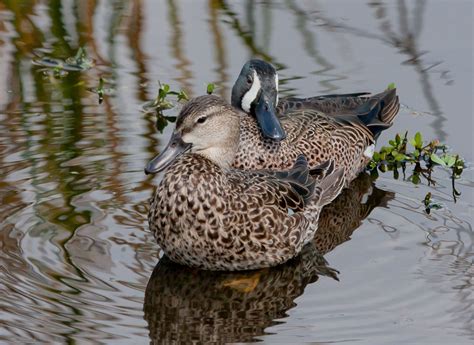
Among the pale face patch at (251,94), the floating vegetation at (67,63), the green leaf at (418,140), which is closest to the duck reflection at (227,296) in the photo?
the green leaf at (418,140)

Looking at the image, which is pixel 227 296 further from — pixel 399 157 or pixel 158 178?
pixel 399 157

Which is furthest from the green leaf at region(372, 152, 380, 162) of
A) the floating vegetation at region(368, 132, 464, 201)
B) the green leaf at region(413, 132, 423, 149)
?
the green leaf at region(413, 132, 423, 149)

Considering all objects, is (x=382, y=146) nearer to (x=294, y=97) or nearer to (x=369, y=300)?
(x=294, y=97)

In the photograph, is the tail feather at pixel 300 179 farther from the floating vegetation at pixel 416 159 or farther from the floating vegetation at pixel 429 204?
the floating vegetation at pixel 416 159

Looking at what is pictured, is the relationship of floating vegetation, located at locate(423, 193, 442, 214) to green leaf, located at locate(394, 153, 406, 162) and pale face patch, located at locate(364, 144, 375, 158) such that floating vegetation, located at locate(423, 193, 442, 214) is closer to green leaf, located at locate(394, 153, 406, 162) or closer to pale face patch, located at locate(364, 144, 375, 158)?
green leaf, located at locate(394, 153, 406, 162)

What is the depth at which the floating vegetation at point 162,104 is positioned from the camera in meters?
9.93

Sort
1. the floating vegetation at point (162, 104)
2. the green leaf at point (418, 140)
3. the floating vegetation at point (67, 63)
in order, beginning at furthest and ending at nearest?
the floating vegetation at point (67, 63), the floating vegetation at point (162, 104), the green leaf at point (418, 140)

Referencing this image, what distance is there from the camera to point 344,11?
Answer: 1233 centimetres

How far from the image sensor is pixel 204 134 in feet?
24.9

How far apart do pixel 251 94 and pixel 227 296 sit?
2297 millimetres

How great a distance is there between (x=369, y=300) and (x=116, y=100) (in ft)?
12.5

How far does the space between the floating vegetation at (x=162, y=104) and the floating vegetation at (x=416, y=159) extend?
163 centimetres

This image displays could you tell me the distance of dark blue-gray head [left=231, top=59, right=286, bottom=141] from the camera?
29.5ft

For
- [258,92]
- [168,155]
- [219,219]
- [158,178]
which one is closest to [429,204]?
[258,92]
